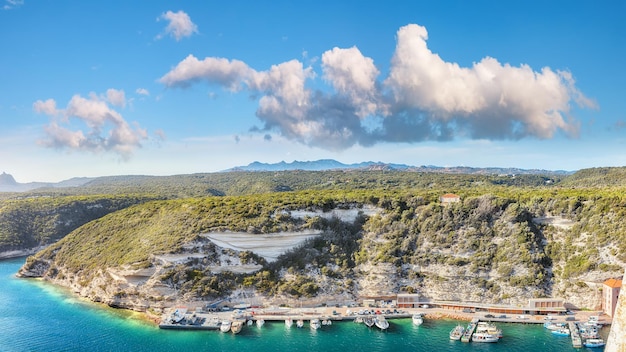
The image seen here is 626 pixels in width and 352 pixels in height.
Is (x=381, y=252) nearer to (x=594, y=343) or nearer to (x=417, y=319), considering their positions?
(x=417, y=319)

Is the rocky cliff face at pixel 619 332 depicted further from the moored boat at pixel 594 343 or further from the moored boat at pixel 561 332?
the moored boat at pixel 561 332

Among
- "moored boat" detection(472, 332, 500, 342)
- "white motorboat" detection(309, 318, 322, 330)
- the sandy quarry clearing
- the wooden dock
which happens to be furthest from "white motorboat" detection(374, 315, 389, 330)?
the wooden dock

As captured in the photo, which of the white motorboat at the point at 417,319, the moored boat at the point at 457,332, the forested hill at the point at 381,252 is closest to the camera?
the moored boat at the point at 457,332

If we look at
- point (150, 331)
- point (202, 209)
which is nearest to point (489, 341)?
point (150, 331)

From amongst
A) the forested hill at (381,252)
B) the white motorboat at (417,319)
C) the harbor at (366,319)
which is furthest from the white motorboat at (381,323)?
the forested hill at (381,252)

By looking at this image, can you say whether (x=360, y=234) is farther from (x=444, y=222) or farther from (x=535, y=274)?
(x=535, y=274)
